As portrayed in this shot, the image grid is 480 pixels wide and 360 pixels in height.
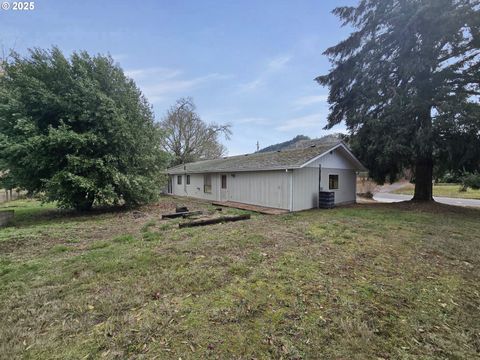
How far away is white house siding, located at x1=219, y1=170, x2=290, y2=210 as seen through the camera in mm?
11320

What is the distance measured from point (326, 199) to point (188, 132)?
83.7 ft

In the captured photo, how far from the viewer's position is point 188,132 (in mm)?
33156

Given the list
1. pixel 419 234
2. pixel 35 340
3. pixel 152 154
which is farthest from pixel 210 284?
pixel 152 154

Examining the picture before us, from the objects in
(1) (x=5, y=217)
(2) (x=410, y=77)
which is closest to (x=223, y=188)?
(1) (x=5, y=217)

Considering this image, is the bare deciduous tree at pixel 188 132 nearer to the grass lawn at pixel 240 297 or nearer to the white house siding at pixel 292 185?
the white house siding at pixel 292 185

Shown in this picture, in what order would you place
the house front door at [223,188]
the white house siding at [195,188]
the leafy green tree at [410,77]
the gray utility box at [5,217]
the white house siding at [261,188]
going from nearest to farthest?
the gray utility box at [5,217] < the leafy green tree at [410,77] < the white house siding at [261,188] < the house front door at [223,188] < the white house siding at [195,188]

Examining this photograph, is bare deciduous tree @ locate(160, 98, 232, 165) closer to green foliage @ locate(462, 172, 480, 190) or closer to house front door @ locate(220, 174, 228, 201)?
house front door @ locate(220, 174, 228, 201)

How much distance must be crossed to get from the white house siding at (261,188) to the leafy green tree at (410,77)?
5261 mm

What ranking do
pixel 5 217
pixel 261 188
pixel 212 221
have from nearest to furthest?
pixel 212 221
pixel 5 217
pixel 261 188

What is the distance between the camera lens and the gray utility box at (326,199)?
1188 centimetres

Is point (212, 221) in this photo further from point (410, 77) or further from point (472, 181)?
point (472, 181)

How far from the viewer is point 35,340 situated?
2404mm

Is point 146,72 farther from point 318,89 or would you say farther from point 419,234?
point 419,234

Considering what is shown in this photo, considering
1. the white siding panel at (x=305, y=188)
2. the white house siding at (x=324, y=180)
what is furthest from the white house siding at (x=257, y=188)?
the white house siding at (x=324, y=180)
